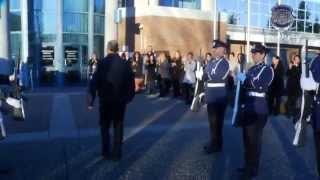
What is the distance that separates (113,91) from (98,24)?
2748cm

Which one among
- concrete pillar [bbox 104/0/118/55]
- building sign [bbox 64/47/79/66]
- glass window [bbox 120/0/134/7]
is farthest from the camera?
glass window [bbox 120/0/134/7]

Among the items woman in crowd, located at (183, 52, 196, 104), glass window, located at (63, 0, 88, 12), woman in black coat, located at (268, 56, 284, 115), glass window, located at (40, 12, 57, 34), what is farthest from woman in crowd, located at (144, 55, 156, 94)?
glass window, located at (63, 0, 88, 12)

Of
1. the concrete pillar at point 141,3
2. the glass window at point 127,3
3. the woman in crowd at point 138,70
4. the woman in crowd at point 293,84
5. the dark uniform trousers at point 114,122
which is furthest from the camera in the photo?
the glass window at point 127,3

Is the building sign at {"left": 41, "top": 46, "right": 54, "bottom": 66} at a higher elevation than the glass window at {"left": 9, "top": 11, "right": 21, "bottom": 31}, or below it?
below

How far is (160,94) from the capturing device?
2345cm

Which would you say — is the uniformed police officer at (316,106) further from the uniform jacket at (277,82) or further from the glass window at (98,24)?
the glass window at (98,24)

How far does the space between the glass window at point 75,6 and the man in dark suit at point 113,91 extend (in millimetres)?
26123

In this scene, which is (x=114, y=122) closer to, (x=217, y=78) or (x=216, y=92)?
(x=216, y=92)

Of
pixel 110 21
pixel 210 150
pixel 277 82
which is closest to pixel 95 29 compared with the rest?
pixel 110 21

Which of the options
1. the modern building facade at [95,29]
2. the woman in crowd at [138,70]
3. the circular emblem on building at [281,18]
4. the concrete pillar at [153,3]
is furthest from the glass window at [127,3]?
the circular emblem on building at [281,18]

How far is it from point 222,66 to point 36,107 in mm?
9795

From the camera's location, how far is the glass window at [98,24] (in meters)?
36.5

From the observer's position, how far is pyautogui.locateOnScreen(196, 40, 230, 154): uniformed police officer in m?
10.3

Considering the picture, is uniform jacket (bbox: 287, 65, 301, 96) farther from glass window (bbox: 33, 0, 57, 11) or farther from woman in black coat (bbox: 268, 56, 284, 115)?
glass window (bbox: 33, 0, 57, 11)
